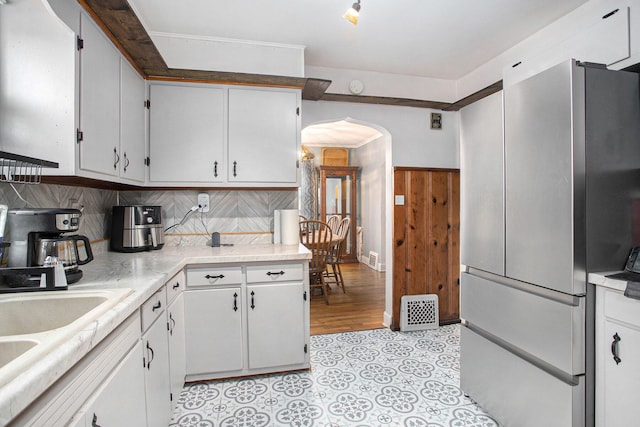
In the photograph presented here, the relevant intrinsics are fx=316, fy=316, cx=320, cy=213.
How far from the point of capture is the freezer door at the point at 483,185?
1796mm

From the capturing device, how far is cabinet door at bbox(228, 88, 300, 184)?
8.11 feet

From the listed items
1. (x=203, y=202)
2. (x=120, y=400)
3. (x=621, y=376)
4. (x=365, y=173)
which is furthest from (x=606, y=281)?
(x=365, y=173)

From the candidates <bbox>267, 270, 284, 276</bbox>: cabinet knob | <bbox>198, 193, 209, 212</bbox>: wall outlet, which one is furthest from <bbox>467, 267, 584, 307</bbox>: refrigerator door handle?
<bbox>198, 193, 209, 212</bbox>: wall outlet

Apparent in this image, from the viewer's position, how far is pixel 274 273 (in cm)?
227

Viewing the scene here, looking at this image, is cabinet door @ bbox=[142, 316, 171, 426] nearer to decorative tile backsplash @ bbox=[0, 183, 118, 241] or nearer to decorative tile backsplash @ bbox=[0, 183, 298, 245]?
decorative tile backsplash @ bbox=[0, 183, 118, 241]

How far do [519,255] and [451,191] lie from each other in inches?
70.7

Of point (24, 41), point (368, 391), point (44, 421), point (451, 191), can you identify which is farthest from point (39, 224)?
point (451, 191)

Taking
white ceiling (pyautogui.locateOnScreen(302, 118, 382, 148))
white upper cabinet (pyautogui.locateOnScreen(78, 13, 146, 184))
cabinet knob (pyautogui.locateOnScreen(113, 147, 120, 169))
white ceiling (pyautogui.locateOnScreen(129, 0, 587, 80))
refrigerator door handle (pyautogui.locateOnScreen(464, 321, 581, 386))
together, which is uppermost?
white ceiling (pyautogui.locateOnScreen(302, 118, 382, 148))

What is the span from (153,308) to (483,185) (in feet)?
6.34

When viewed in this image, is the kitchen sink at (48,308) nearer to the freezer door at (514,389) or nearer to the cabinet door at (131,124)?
the cabinet door at (131,124)

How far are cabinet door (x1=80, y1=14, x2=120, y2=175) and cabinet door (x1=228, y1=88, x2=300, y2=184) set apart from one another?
0.80m

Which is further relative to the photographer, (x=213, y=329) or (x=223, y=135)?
(x=223, y=135)

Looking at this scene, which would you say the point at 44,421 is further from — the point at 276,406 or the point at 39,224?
the point at 276,406

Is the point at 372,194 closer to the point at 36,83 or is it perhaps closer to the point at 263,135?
the point at 263,135
